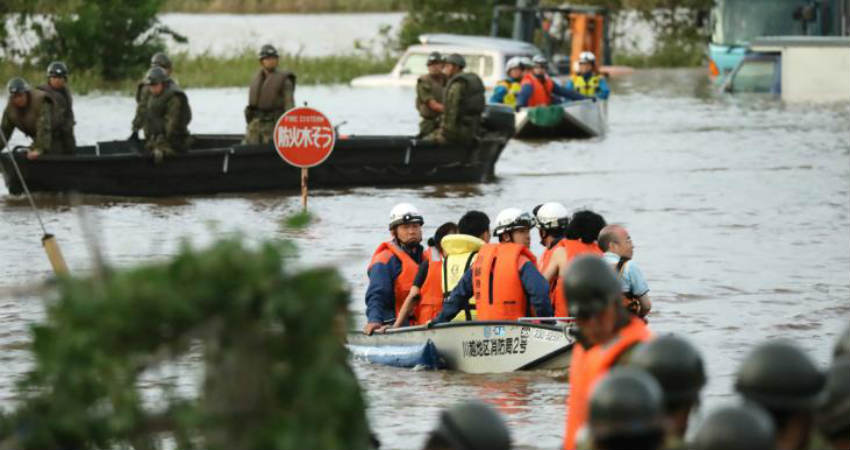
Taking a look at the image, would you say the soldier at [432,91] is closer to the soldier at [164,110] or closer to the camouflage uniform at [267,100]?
the camouflage uniform at [267,100]

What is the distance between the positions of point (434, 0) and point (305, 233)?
31.1m

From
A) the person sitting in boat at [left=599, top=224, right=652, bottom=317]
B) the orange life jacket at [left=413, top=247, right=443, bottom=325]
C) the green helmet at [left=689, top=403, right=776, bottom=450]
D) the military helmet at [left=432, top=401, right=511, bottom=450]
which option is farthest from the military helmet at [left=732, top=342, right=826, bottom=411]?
the orange life jacket at [left=413, top=247, right=443, bottom=325]

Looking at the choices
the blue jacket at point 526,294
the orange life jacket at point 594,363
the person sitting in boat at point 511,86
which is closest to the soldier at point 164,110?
the person sitting in boat at point 511,86

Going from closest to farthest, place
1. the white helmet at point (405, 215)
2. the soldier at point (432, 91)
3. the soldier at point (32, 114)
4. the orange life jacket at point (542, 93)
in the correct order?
the white helmet at point (405, 215), the soldier at point (32, 114), the soldier at point (432, 91), the orange life jacket at point (542, 93)

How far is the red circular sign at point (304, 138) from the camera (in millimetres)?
18406

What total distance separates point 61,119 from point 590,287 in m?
17.0

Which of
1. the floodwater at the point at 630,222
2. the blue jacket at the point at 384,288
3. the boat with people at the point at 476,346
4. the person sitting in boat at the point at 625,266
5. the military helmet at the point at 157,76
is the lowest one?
the floodwater at the point at 630,222

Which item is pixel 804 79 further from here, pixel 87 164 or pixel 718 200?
pixel 87 164

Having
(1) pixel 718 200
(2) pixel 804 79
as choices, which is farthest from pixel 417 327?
(2) pixel 804 79

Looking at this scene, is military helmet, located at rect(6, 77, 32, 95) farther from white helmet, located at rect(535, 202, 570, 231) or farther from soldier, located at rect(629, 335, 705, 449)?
soldier, located at rect(629, 335, 705, 449)

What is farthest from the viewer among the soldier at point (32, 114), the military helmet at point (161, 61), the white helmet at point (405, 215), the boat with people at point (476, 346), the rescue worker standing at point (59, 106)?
the military helmet at point (161, 61)

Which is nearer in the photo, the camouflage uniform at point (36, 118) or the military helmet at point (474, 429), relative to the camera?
the military helmet at point (474, 429)

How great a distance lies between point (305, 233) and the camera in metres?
20.9

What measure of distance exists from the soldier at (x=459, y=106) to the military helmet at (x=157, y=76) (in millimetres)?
3266
